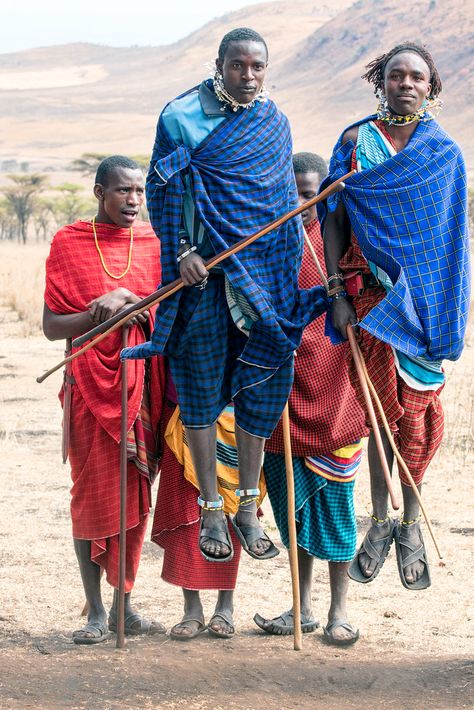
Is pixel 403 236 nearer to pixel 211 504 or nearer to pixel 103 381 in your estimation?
pixel 211 504

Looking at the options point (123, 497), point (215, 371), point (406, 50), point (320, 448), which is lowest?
point (123, 497)

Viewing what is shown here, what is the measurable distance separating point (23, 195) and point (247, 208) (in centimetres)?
3996

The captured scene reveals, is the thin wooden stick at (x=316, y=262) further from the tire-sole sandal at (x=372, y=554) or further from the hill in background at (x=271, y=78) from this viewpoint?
the hill in background at (x=271, y=78)

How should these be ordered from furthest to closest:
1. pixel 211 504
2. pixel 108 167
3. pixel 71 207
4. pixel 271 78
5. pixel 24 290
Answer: pixel 271 78, pixel 71 207, pixel 24 290, pixel 108 167, pixel 211 504

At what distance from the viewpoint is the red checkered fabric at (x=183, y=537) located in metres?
5.77

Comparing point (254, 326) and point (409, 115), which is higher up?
point (409, 115)

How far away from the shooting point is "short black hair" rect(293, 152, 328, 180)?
573 centimetres

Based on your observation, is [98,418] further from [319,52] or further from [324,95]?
[319,52]

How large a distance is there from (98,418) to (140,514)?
0.55m

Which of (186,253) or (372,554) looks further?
(372,554)

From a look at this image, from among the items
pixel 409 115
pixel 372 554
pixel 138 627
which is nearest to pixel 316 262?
pixel 409 115

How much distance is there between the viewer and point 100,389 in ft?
18.7

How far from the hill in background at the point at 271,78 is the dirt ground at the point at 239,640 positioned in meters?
70.2

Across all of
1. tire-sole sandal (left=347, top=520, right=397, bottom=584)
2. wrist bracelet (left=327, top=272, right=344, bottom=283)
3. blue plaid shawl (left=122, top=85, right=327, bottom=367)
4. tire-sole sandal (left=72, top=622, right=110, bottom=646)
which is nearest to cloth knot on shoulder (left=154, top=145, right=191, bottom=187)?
blue plaid shawl (left=122, top=85, right=327, bottom=367)
